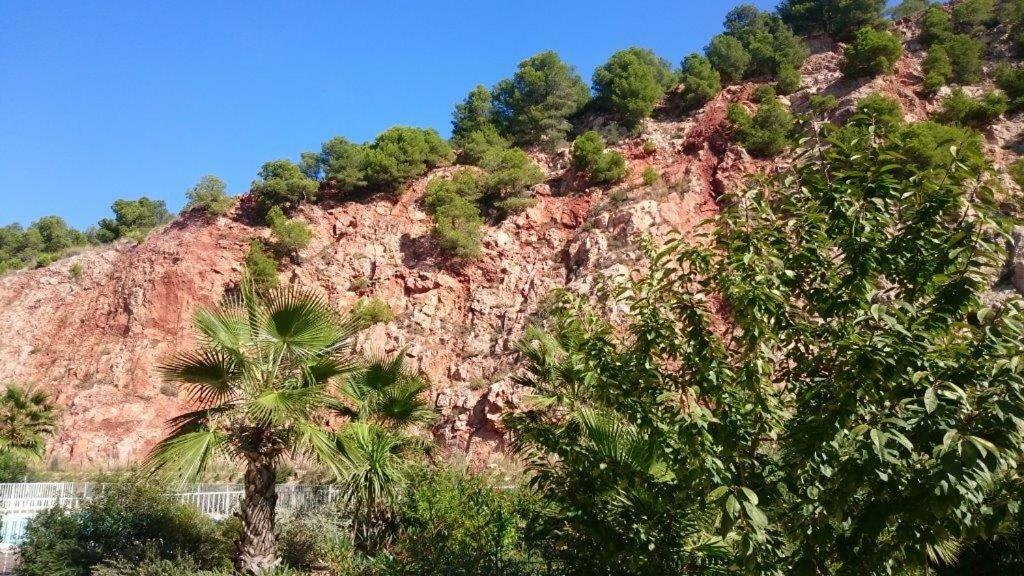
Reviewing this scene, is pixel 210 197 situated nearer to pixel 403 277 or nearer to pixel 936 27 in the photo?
pixel 403 277

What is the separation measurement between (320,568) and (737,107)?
25710 mm

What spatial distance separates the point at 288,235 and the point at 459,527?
2319 cm

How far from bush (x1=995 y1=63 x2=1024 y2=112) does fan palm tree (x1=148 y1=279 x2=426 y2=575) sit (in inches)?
1170

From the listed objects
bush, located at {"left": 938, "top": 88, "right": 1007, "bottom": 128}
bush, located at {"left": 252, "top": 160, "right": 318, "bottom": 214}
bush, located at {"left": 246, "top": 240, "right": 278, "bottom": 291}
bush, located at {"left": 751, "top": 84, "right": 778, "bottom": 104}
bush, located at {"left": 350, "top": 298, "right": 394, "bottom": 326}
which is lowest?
bush, located at {"left": 350, "top": 298, "right": 394, "bottom": 326}

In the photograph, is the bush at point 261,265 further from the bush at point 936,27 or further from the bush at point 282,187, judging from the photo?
the bush at point 936,27

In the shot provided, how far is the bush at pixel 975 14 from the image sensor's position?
3269 cm

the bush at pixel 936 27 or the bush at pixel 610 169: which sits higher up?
the bush at pixel 936 27

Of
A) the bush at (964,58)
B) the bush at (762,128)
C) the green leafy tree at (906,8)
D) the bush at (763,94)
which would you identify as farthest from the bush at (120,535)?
the green leafy tree at (906,8)

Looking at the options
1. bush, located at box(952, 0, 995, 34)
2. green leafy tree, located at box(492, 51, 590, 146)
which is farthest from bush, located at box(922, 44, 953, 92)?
green leafy tree, located at box(492, 51, 590, 146)

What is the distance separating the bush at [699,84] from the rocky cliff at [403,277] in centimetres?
70

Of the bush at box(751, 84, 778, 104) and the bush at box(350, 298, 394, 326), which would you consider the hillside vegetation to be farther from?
the bush at box(751, 84, 778, 104)

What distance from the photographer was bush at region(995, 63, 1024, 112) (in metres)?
27.6

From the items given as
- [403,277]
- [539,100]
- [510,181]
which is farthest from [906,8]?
[403,277]

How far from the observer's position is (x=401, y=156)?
105ft
